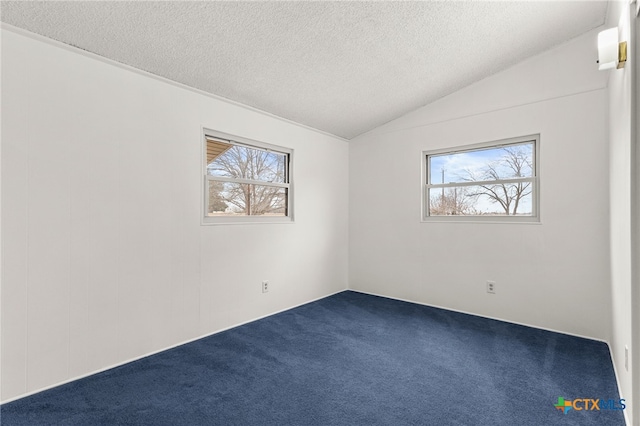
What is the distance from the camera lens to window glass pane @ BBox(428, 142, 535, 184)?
11.2 feet

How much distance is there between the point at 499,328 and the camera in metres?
3.21

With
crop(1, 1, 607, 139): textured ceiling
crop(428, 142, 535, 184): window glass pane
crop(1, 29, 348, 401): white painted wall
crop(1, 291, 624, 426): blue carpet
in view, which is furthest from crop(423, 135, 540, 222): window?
crop(1, 29, 348, 401): white painted wall

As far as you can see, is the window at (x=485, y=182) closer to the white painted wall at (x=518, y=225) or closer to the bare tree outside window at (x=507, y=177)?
the bare tree outside window at (x=507, y=177)

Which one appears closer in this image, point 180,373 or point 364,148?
point 180,373

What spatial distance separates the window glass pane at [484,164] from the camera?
3.41 meters

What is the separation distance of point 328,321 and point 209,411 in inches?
67.8

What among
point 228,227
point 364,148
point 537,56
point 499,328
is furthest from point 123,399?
point 537,56

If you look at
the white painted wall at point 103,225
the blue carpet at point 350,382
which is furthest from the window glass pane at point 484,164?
the white painted wall at point 103,225

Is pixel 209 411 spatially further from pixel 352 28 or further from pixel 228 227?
pixel 352 28

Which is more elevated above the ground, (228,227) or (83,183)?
(83,183)

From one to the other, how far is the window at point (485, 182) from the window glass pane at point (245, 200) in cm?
182

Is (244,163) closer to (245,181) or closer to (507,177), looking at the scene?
(245,181)

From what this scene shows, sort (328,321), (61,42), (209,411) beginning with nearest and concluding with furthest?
1. (209,411)
2. (61,42)
3. (328,321)

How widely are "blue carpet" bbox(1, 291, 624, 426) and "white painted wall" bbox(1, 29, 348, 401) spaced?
0.88ft
